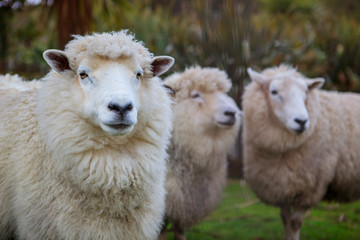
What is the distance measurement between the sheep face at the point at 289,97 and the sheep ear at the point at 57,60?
2587mm

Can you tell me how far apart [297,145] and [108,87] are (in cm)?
279

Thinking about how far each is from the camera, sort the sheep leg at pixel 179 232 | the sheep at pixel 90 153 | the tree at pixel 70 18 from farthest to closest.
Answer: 1. the tree at pixel 70 18
2. the sheep leg at pixel 179 232
3. the sheep at pixel 90 153

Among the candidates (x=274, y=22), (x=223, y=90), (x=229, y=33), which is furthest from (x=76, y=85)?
(x=274, y=22)

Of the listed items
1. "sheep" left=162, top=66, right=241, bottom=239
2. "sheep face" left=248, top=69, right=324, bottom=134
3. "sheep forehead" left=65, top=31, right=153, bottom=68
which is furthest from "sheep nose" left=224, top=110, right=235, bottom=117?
"sheep forehead" left=65, top=31, right=153, bottom=68

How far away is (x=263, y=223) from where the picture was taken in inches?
221

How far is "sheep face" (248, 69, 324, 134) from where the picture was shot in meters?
4.20

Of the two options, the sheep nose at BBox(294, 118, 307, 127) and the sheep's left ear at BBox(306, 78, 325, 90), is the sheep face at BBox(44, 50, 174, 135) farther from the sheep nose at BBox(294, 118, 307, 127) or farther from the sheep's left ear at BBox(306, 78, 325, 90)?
the sheep's left ear at BBox(306, 78, 325, 90)

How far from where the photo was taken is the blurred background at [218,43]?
5.85 meters

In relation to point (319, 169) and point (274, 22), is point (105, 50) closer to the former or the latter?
point (319, 169)

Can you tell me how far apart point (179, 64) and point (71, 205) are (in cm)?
576

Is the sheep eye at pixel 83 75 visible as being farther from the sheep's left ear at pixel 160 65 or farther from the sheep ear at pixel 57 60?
the sheep's left ear at pixel 160 65

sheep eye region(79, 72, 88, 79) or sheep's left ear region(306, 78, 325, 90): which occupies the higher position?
sheep's left ear region(306, 78, 325, 90)

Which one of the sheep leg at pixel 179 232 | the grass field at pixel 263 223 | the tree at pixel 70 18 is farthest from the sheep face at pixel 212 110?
the tree at pixel 70 18

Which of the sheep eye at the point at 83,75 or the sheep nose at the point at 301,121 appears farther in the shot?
the sheep nose at the point at 301,121
